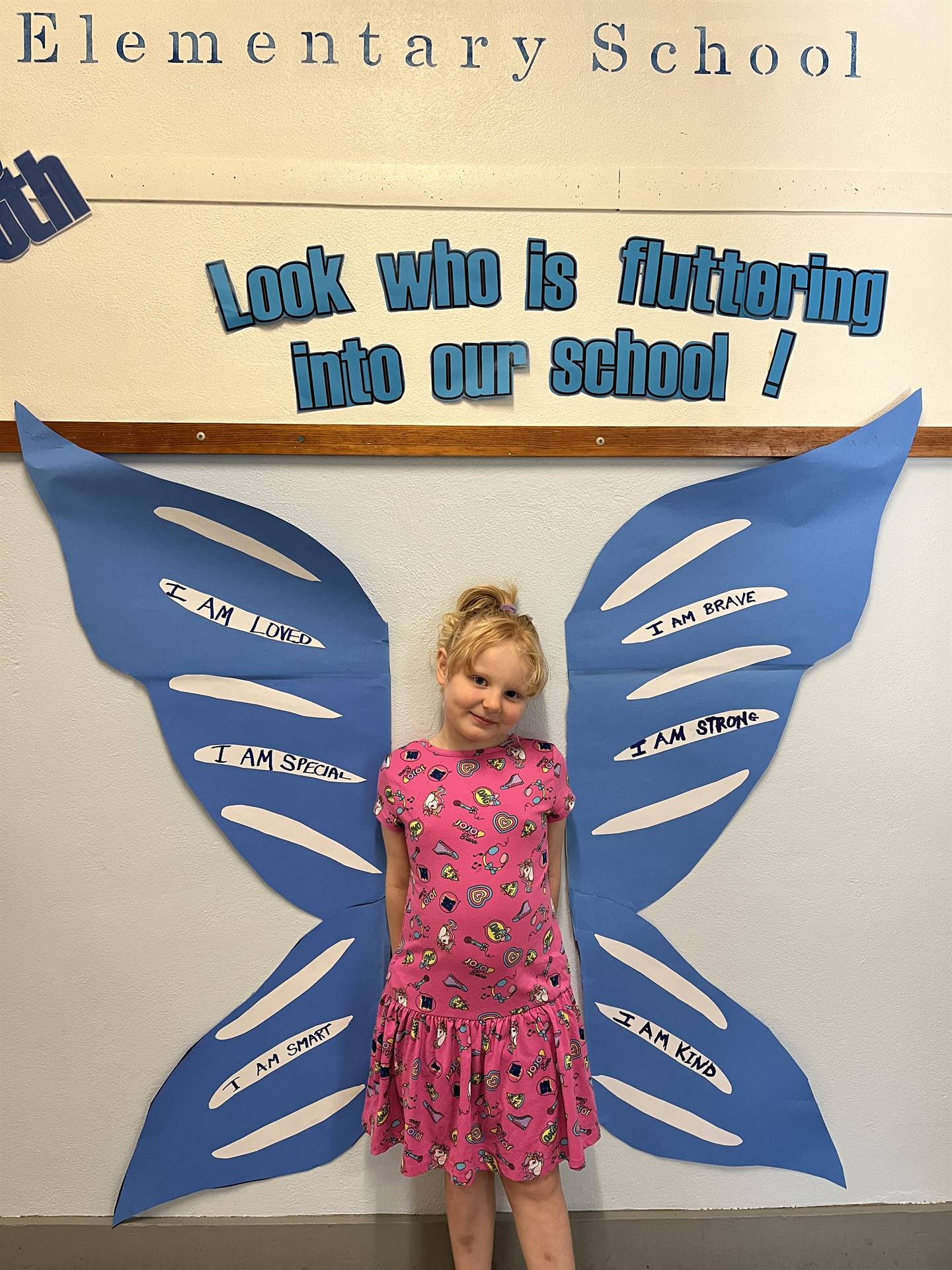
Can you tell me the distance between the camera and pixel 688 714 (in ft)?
4.62

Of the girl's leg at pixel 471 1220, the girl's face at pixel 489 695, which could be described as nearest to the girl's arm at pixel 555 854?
the girl's face at pixel 489 695

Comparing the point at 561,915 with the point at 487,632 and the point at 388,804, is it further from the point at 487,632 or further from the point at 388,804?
the point at 487,632

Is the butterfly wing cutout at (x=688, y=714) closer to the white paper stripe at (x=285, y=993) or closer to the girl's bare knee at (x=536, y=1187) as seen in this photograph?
the girl's bare knee at (x=536, y=1187)

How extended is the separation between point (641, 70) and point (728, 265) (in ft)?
1.08

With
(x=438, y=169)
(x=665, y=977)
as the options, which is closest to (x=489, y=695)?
(x=665, y=977)

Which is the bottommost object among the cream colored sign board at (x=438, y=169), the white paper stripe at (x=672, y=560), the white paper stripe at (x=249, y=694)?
the white paper stripe at (x=249, y=694)

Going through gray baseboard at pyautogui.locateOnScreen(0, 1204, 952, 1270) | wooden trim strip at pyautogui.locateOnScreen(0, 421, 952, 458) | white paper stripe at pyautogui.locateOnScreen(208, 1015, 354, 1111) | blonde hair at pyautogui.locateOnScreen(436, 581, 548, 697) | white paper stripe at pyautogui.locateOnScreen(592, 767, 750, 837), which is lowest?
gray baseboard at pyautogui.locateOnScreen(0, 1204, 952, 1270)

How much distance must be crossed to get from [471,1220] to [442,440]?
47.9 inches

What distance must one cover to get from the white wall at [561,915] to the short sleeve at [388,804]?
0.08 meters

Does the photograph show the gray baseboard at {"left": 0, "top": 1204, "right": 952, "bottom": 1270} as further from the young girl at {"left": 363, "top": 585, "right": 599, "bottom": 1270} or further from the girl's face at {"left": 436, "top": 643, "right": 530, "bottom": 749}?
the girl's face at {"left": 436, "top": 643, "right": 530, "bottom": 749}

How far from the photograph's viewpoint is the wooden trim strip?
1.34 metres

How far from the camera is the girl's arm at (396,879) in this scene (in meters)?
1.35

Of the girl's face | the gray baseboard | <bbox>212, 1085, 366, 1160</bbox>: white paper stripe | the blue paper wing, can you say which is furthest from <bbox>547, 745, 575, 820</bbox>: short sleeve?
the gray baseboard

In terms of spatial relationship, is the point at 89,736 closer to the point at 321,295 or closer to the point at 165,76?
the point at 321,295
